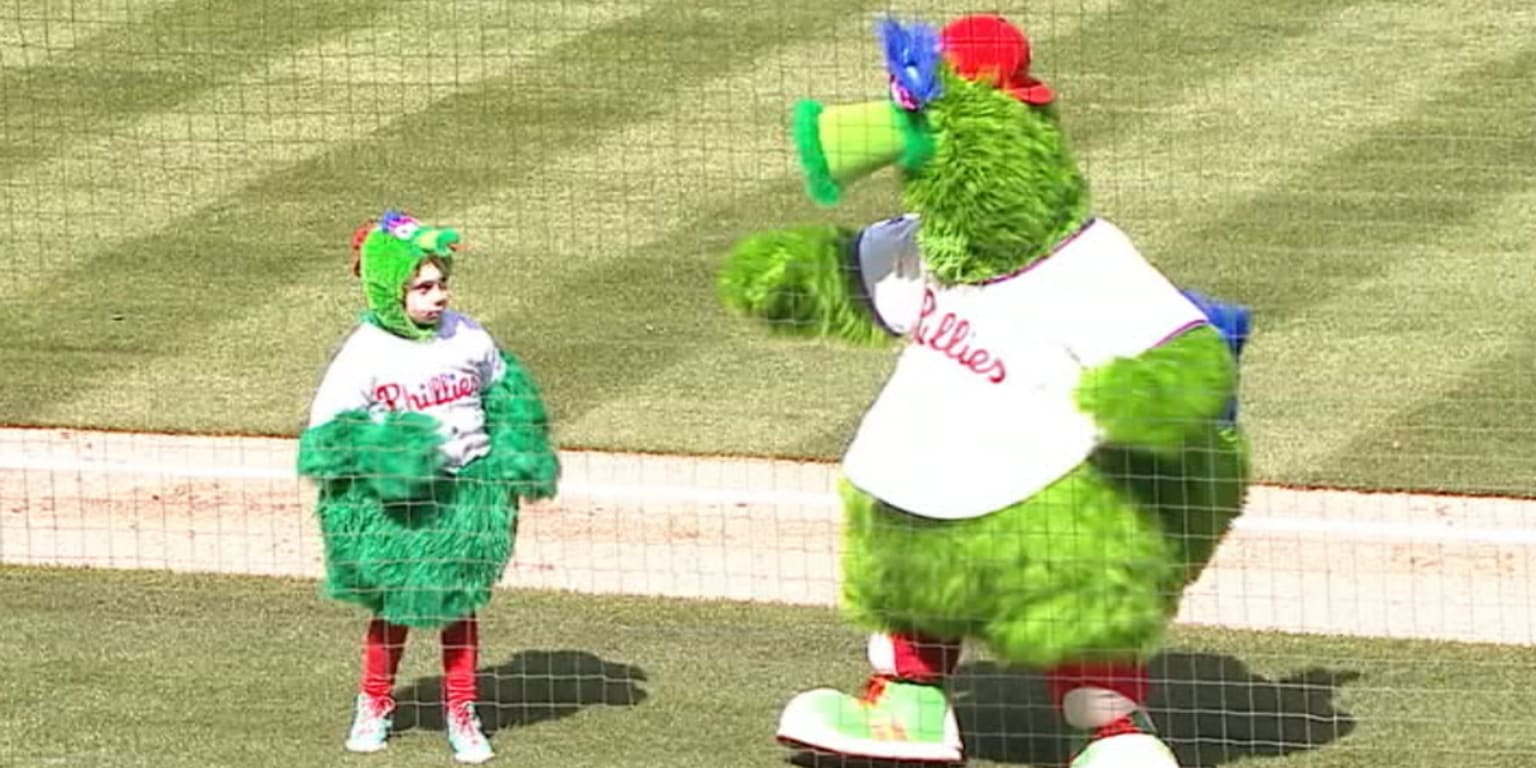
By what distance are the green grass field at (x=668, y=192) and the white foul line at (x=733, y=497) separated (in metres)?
0.48

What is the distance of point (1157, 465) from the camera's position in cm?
783

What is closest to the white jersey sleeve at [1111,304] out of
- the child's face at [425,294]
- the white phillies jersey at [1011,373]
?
the white phillies jersey at [1011,373]

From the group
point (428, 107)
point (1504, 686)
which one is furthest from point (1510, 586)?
point (428, 107)

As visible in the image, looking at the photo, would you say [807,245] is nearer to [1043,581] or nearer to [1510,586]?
[1043,581]

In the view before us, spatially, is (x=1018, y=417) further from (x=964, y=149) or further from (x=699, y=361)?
(x=699, y=361)

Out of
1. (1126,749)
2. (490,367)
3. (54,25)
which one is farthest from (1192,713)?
(54,25)

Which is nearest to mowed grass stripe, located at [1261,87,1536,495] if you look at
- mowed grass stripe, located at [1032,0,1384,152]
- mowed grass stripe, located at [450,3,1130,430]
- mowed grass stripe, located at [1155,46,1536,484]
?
mowed grass stripe, located at [1155,46,1536,484]

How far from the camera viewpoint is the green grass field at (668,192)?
1128 centimetres

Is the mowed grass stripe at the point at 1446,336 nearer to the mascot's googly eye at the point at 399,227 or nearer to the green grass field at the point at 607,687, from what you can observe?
the green grass field at the point at 607,687

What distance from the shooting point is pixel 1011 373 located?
782 centimetres

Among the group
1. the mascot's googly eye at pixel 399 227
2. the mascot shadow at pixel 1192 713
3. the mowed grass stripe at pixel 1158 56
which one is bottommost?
the mascot shadow at pixel 1192 713

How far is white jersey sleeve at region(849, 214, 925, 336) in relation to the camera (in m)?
8.13

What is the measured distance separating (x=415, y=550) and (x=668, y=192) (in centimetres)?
487

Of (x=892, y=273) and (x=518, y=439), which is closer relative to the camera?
(x=892, y=273)
